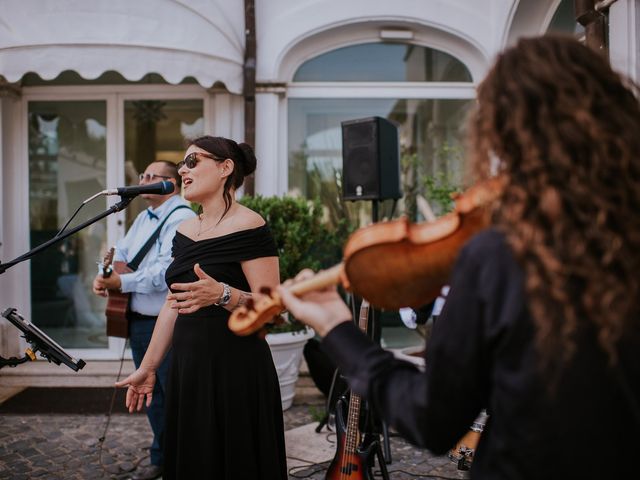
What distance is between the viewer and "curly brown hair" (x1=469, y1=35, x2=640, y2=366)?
3.50 ft

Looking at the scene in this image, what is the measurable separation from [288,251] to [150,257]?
4.99ft

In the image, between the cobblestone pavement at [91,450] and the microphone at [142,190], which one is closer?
the microphone at [142,190]

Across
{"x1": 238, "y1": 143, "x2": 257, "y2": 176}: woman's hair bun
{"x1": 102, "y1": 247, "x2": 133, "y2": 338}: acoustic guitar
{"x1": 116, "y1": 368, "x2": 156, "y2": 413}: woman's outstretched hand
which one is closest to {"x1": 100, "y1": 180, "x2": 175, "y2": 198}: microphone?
{"x1": 238, "y1": 143, "x2": 257, "y2": 176}: woman's hair bun

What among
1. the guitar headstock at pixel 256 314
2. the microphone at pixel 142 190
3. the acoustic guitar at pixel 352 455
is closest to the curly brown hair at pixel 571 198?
the guitar headstock at pixel 256 314

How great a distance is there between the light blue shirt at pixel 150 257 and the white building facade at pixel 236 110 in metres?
2.36

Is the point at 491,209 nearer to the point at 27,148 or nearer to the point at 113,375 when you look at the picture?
the point at 113,375

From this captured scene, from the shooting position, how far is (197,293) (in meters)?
2.51

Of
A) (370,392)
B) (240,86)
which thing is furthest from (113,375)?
(370,392)

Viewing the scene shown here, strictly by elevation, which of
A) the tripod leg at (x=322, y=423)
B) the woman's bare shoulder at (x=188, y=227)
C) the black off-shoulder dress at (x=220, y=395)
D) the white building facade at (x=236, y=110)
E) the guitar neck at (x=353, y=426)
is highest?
the white building facade at (x=236, y=110)

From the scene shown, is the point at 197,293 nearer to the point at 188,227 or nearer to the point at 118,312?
the point at 188,227

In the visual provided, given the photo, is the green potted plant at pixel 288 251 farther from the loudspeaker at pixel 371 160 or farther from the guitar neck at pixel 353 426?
the guitar neck at pixel 353 426

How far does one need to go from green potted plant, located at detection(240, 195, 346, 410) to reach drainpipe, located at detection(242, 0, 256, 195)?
1023mm

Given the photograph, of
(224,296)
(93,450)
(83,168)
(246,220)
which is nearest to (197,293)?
(224,296)

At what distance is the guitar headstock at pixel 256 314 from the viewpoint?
4.93 ft
